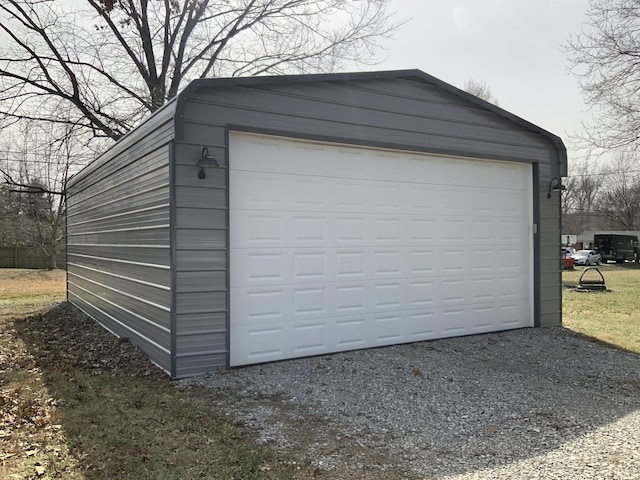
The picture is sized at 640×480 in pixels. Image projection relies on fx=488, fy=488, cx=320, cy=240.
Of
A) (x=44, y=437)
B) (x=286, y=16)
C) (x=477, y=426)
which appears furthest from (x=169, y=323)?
(x=286, y=16)

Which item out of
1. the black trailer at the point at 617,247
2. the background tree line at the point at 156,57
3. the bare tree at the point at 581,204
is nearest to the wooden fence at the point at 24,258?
the background tree line at the point at 156,57

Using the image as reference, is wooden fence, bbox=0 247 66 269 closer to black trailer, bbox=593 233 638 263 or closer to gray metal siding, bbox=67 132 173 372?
gray metal siding, bbox=67 132 173 372

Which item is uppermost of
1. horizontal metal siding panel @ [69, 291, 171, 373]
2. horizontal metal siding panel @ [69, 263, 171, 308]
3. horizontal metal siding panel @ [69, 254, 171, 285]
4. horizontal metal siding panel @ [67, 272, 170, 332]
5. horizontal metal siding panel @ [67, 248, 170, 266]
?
horizontal metal siding panel @ [67, 248, 170, 266]

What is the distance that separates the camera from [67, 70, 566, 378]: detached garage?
194 inches

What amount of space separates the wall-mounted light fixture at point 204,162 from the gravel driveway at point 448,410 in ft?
6.59

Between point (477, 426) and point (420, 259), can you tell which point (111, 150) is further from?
point (477, 426)

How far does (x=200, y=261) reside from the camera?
4.90 m

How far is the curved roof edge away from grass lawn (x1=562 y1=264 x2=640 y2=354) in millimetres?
2504

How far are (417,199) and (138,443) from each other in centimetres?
447

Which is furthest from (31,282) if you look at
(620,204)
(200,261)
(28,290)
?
(620,204)

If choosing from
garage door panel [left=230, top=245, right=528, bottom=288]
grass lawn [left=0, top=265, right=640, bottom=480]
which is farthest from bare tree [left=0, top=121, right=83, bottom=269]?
garage door panel [left=230, top=245, right=528, bottom=288]

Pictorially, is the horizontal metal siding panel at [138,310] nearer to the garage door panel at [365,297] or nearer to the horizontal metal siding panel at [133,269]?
the horizontal metal siding panel at [133,269]

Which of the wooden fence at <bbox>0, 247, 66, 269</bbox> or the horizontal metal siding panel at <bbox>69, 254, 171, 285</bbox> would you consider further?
the wooden fence at <bbox>0, 247, 66, 269</bbox>

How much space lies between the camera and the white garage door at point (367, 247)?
5.31m
